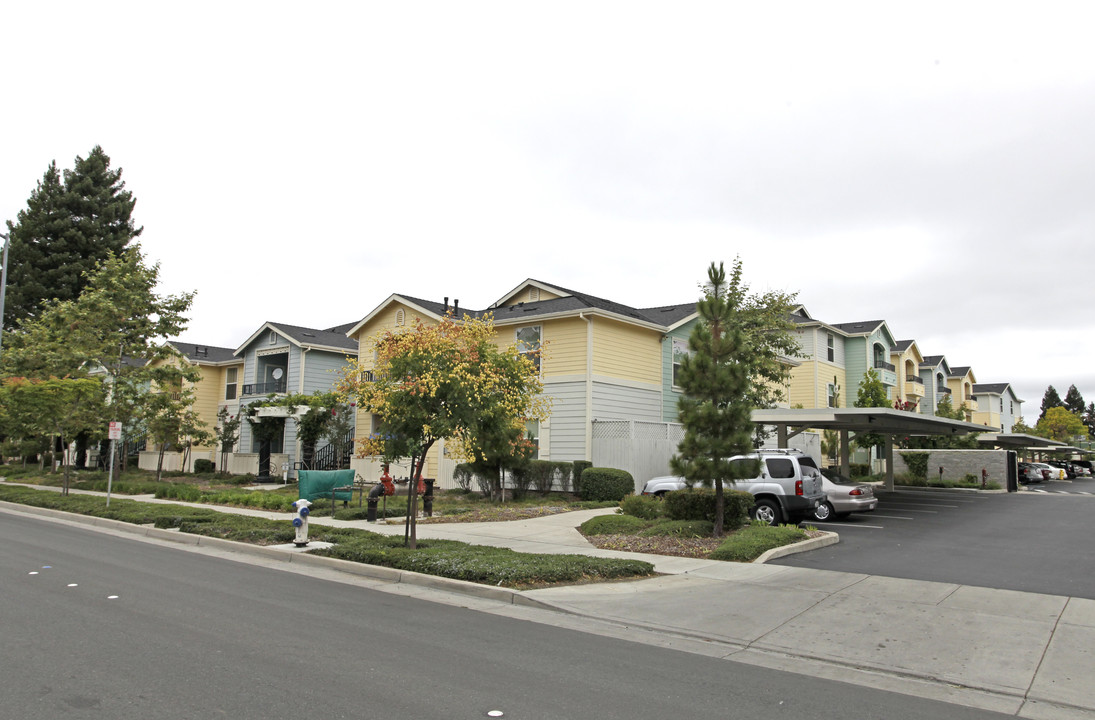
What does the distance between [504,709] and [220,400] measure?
3960 cm

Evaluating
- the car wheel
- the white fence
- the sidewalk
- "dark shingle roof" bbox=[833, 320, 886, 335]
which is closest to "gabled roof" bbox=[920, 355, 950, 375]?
"dark shingle roof" bbox=[833, 320, 886, 335]

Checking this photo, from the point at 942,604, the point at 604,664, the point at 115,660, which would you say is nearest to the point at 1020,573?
the point at 942,604

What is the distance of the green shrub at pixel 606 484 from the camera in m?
21.8

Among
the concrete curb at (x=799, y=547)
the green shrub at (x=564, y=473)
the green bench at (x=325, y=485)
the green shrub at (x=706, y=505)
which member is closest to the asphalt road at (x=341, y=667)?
the concrete curb at (x=799, y=547)

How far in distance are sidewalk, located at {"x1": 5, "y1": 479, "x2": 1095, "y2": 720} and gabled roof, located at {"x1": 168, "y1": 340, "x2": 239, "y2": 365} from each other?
106 feet

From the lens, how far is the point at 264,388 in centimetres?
3622

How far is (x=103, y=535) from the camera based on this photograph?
50.6ft

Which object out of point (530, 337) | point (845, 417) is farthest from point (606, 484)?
point (845, 417)

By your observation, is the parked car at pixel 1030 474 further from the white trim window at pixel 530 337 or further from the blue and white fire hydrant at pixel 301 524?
the blue and white fire hydrant at pixel 301 524

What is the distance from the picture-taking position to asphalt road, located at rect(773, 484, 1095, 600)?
11188 millimetres

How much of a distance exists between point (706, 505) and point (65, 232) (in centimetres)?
4896

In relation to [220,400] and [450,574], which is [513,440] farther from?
[220,400]

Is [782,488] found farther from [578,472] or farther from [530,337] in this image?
[530,337]

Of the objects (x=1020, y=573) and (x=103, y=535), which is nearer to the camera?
(x=1020, y=573)
